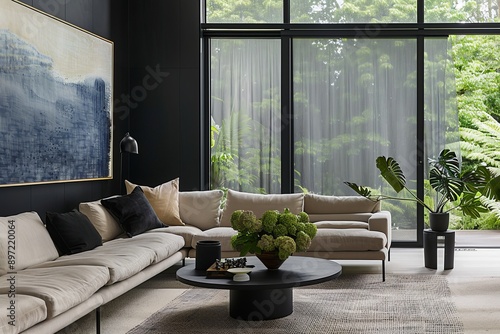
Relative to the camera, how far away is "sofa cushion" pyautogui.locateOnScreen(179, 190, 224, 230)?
715 cm

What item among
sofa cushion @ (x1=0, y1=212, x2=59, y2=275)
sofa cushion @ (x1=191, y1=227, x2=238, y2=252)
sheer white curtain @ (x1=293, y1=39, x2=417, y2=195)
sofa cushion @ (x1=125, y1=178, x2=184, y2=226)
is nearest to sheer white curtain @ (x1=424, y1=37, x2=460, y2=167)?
sheer white curtain @ (x1=293, y1=39, x2=417, y2=195)

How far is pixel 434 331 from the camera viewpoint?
4426 mm

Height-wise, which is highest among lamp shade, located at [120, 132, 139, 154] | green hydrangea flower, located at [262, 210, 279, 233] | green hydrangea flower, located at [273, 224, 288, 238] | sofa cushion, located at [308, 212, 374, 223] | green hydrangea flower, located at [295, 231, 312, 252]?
lamp shade, located at [120, 132, 139, 154]

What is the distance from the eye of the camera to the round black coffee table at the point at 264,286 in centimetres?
450

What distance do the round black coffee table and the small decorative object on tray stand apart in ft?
0.16

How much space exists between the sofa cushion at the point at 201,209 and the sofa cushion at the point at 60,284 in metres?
2.66

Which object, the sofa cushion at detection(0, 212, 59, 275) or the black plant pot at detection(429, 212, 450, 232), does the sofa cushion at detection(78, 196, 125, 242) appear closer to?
the sofa cushion at detection(0, 212, 59, 275)

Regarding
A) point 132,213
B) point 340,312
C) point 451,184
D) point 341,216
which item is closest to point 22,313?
point 340,312

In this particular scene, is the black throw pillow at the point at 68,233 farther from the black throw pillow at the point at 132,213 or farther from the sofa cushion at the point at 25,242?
the black throw pillow at the point at 132,213

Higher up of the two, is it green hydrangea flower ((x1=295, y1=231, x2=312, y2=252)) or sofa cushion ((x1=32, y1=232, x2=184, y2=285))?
green hydrangea flower ((x1=295, y1=231, x2=312, y2=252))

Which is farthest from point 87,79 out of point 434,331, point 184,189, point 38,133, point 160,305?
point 434,331

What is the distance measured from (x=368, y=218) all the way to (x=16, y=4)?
3787 mm

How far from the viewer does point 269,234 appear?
4.84 m

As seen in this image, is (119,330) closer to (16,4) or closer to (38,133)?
(38,133)
